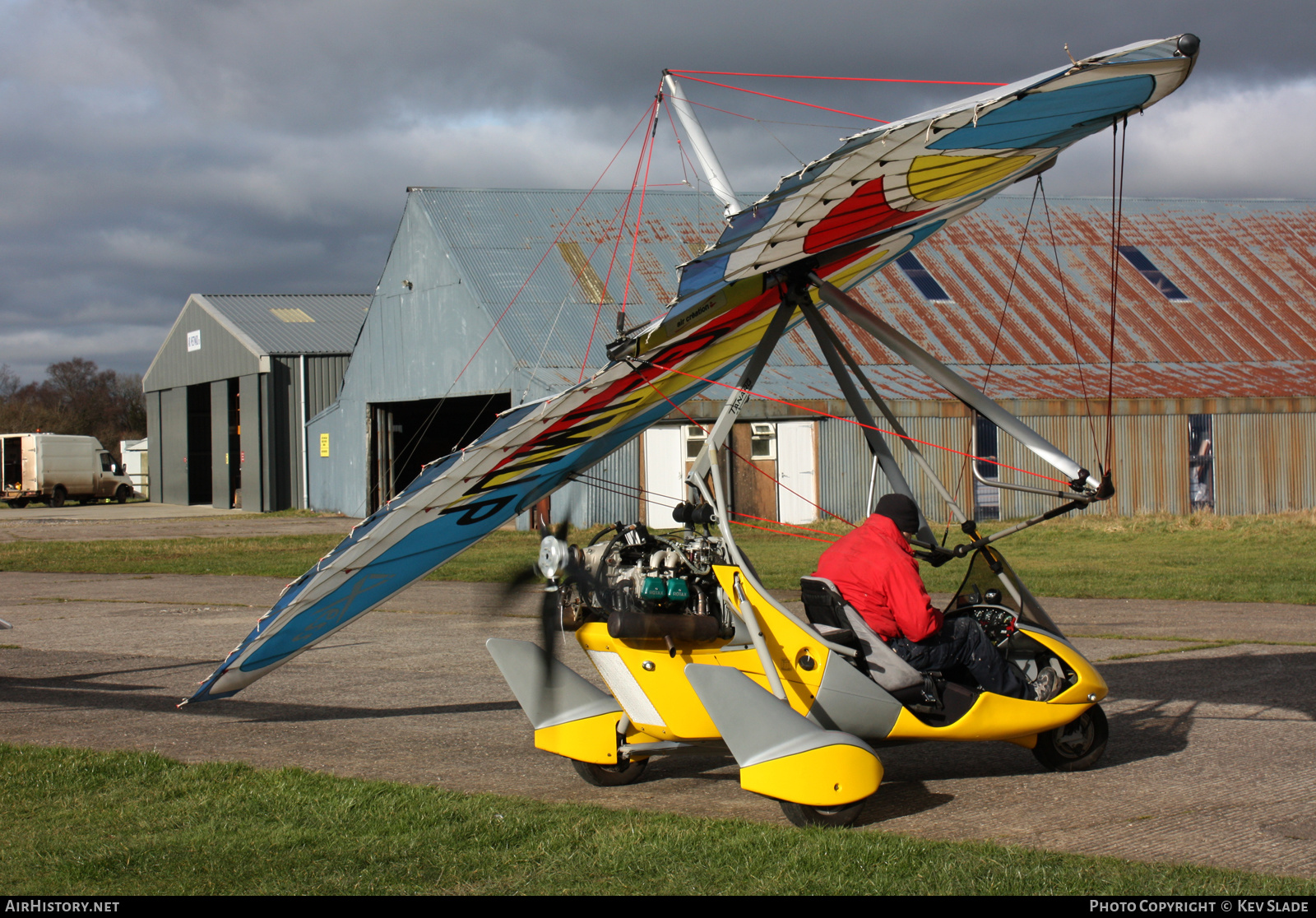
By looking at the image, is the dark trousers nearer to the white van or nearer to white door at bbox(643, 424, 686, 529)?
white door at bbox(643, 424, 686, 529)

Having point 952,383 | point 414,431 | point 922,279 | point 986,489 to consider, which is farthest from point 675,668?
point 414,431

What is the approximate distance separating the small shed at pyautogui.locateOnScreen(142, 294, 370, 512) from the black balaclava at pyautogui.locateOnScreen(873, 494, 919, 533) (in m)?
38.0

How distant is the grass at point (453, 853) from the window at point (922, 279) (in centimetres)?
2850

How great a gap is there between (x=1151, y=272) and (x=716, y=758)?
105ft

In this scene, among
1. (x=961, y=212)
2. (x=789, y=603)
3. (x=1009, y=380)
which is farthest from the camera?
(x=1009, y=380)

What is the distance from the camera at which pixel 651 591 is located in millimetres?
6234

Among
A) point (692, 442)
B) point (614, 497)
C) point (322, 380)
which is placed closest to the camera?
point (692, 442)

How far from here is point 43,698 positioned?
30.7 ft

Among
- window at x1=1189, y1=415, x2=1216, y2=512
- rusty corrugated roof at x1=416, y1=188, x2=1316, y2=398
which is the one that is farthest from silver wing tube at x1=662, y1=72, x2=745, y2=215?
window at x1=1189, y1=415, x2=1216, y2=512

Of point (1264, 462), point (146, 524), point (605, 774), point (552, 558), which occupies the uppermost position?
point (1264, 462)

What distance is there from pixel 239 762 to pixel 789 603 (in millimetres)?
7496

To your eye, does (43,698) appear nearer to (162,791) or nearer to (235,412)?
(162,791)

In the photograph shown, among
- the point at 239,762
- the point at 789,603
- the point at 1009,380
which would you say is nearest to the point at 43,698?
the point at 239,762

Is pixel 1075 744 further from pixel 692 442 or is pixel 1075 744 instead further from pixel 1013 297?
pixel 1013 297
